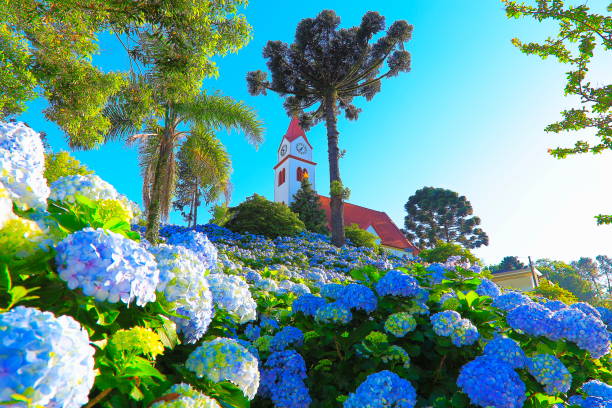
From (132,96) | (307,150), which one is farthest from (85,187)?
(307,150)

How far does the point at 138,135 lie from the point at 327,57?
9762 mm

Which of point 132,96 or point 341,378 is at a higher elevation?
point 132,96

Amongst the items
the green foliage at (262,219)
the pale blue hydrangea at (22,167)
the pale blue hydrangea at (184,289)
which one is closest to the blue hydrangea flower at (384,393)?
the pale blue hydrangea at (184,289)

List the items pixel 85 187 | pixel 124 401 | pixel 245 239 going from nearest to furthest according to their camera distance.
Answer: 1. pixel 124 401
2. pixel 85 187
3. pixel 245 239

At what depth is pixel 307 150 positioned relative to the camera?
38.0 m

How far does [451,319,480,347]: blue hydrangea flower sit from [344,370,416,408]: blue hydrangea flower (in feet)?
1.45

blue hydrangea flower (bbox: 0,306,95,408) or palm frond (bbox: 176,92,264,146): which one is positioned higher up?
Result: palm frond (bbox: 176,92,264,146)

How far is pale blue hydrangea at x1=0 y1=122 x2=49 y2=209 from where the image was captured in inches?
51.6

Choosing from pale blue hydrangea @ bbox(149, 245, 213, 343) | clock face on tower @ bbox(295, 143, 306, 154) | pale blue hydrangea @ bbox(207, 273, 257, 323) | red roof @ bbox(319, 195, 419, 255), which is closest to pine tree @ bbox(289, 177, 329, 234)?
red roof @ bbox(319, 195, 419, 255)

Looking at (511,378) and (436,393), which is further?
(436,393)

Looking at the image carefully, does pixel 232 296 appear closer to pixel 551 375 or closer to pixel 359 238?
pixel 551 375

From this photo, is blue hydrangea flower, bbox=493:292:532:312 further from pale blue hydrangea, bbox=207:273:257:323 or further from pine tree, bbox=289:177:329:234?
pine tree, bbox=289:177:329:234

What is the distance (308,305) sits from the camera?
9.25 ft

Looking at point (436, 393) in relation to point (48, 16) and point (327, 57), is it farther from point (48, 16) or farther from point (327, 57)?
point (327, 57)
